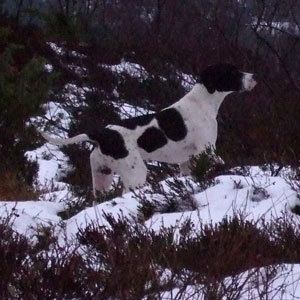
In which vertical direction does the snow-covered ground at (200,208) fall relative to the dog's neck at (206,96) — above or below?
below

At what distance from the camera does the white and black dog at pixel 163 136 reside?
6559 millimetres

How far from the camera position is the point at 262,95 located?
10.1 m

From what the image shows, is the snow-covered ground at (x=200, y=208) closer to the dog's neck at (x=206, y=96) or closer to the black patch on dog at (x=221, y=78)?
the dog's neck at (x=206, y=96)

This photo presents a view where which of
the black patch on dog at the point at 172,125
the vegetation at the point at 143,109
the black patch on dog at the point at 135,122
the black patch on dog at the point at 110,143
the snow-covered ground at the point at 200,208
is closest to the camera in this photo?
the vegetation at the point at 143,109

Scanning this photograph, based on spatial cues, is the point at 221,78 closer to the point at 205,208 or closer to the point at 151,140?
the point at 151,140

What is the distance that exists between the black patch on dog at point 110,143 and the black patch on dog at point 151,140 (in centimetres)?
22

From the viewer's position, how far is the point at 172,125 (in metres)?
6.95

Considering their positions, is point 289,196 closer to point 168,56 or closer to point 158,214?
point 158,214

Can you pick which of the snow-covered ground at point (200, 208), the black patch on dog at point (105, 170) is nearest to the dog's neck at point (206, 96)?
the black patch on dog at point (105, 170)

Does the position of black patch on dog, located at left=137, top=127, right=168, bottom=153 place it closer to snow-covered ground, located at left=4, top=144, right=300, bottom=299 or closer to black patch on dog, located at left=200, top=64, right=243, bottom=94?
black patch on dog, located at left=200, top=64, right=243, bottom=94

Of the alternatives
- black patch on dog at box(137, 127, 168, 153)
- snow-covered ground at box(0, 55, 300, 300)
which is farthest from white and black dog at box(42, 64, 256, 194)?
snow-covered ground at box(0, 55, 300, 300)

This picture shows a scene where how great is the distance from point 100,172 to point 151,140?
20.7 inches

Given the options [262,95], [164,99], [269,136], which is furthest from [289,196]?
[164,99]

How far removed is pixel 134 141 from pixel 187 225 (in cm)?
279
